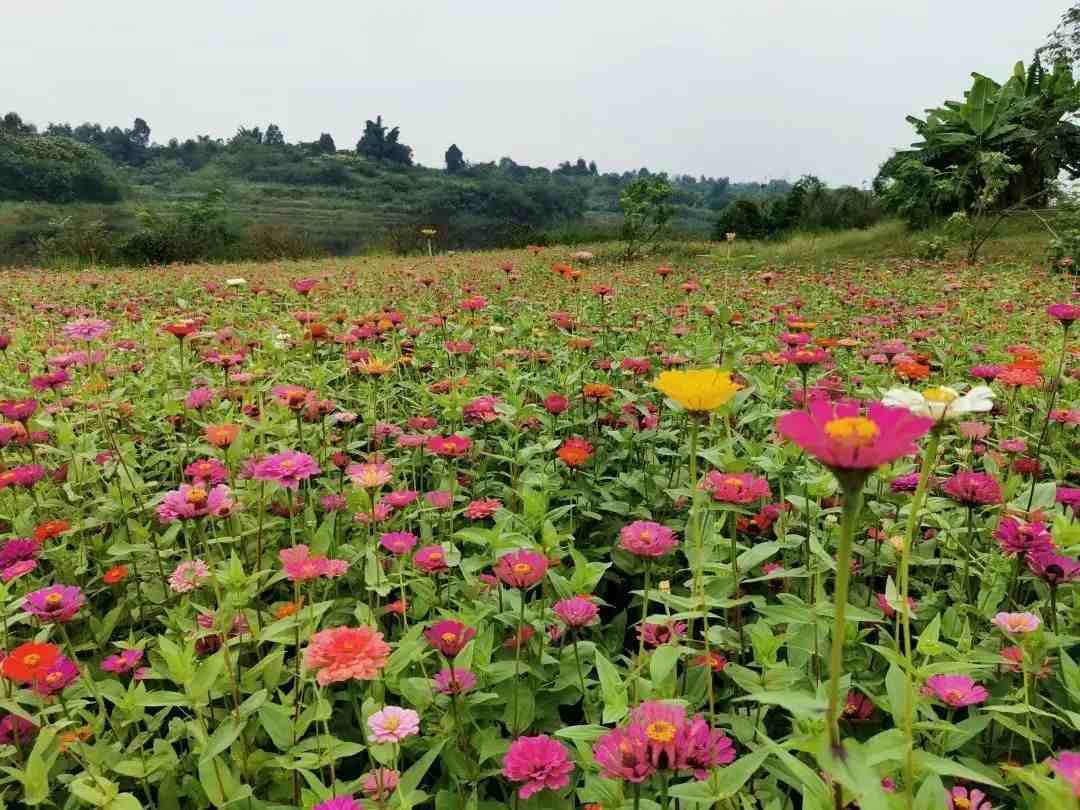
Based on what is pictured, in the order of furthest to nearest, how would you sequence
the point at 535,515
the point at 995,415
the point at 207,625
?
the point at 995,415
the point at 535,515
the point at 207,625

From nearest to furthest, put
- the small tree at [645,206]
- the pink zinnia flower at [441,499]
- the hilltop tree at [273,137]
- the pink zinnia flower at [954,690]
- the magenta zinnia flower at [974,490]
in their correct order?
the pink zinnia flower at [954,690] < the magenta zinnia flower at [974,490] < the pink zinnia flower at [441,499] < the small tree at [645,206] < the hilltop tree at [273,137]

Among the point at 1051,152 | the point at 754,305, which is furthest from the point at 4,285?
the point at 1051,152

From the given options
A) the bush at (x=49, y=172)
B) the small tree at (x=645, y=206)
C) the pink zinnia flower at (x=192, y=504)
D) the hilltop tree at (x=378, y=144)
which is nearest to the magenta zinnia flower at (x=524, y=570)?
the pink zinnia flower at (x=192, y=504)

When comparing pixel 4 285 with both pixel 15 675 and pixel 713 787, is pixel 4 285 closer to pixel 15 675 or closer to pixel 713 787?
pixel 15 675

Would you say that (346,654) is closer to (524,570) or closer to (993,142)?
(524,570)

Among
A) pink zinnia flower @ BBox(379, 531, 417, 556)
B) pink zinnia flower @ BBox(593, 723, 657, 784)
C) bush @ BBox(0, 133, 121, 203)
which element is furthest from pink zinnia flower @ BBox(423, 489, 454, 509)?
A: bush @ BBox(0, 133, 121, 203)

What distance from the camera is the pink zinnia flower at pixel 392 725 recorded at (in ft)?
A: 2.34

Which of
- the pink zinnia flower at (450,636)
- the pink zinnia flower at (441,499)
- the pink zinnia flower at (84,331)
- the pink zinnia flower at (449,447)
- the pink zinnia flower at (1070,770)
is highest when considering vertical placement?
the pink zinnia flower at (84,331)

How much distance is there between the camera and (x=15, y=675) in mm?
896

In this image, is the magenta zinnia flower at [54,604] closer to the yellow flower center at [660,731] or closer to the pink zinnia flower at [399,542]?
the pink zinnia flower at [399,542]

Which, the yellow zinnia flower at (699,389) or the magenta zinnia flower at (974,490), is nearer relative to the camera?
the yellow zinnia flower at (699,389)

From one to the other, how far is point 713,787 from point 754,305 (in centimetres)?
353

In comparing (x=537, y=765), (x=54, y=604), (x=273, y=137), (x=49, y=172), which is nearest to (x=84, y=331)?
(x=54, y=604)

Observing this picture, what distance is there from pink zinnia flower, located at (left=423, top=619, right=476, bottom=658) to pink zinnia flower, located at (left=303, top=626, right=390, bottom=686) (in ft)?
0.48
